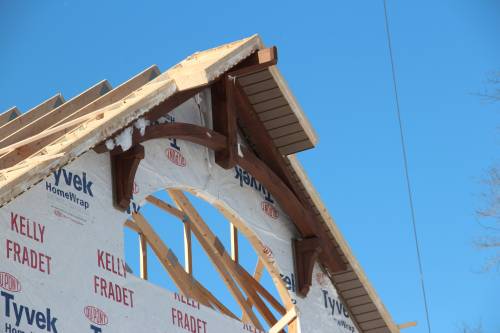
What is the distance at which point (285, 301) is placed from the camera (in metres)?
21.2

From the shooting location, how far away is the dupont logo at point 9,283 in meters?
15.1

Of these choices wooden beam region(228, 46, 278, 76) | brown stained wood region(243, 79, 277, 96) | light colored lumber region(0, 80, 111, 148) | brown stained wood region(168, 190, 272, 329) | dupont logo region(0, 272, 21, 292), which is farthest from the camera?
brown stained wood region(168, 190, 272, 329)

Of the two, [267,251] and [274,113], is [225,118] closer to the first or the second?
[274,113]

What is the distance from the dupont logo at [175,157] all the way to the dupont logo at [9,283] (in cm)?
434

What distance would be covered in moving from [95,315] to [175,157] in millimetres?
3594

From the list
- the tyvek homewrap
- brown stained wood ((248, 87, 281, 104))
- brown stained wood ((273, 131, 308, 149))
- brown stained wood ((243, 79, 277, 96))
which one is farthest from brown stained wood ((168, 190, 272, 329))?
brown stained wood ((243, 79, 277, 96))

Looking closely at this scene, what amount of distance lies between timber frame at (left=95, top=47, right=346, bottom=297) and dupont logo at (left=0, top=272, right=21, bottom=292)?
8.60 feet

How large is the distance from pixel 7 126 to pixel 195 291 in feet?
16.1

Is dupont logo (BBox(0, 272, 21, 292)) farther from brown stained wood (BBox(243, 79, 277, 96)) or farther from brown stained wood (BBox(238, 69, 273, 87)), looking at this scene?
brown stained wood (BBox(243, 79, 277, 96))

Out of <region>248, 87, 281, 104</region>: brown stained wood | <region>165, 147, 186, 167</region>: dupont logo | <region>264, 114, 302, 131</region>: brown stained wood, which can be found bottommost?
<region>165, 147, 186, 167</region>: dupont logo

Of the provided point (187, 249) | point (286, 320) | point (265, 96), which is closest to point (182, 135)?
point (265, 96)

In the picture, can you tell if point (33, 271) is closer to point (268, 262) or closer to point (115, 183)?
point (115, 183)

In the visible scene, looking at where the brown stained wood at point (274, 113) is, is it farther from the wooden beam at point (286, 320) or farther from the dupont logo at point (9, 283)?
the dupont logo at point (9, 283)

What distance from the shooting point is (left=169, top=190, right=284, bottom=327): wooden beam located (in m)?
21.9
